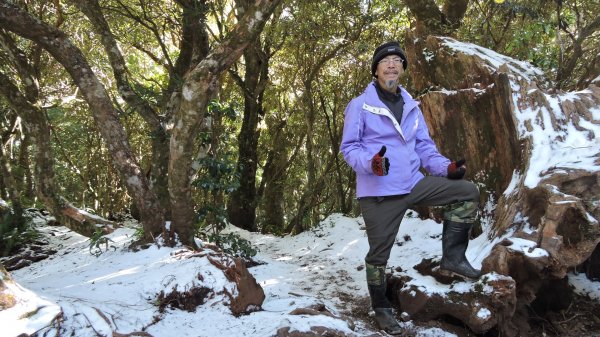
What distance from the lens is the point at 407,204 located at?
349cm

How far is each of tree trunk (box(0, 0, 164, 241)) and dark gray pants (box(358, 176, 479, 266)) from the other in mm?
2674

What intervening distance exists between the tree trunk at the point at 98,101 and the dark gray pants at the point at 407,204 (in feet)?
8.77

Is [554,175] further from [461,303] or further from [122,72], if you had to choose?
[122,72]

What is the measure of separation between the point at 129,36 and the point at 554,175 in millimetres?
9462

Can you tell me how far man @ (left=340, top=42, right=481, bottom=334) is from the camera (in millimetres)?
3424

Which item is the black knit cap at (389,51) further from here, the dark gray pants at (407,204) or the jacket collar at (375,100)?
the dark gray pants at (407,204)

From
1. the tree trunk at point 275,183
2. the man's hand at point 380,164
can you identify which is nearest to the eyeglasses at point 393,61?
the man's hand at point 380,164

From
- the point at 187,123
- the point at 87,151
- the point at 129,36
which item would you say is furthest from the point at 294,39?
the point at 87,151

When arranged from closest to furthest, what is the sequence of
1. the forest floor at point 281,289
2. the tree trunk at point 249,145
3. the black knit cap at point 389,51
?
the forest floor at point 281,289
the black knit cap at point 389,51
the tree trunk at point 249,145

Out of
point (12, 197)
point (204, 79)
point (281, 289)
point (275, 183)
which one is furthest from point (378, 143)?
point (275, 183)

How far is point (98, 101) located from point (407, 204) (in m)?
3.50

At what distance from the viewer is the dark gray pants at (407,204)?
3451mm

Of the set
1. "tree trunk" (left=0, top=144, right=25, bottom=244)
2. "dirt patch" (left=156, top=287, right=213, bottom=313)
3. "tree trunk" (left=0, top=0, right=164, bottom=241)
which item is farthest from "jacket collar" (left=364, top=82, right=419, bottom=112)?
"tree trunk" (left=0, top=144, right=25, bottom=244)

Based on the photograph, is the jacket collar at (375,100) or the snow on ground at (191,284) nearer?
the snow on ground at (191,284)
